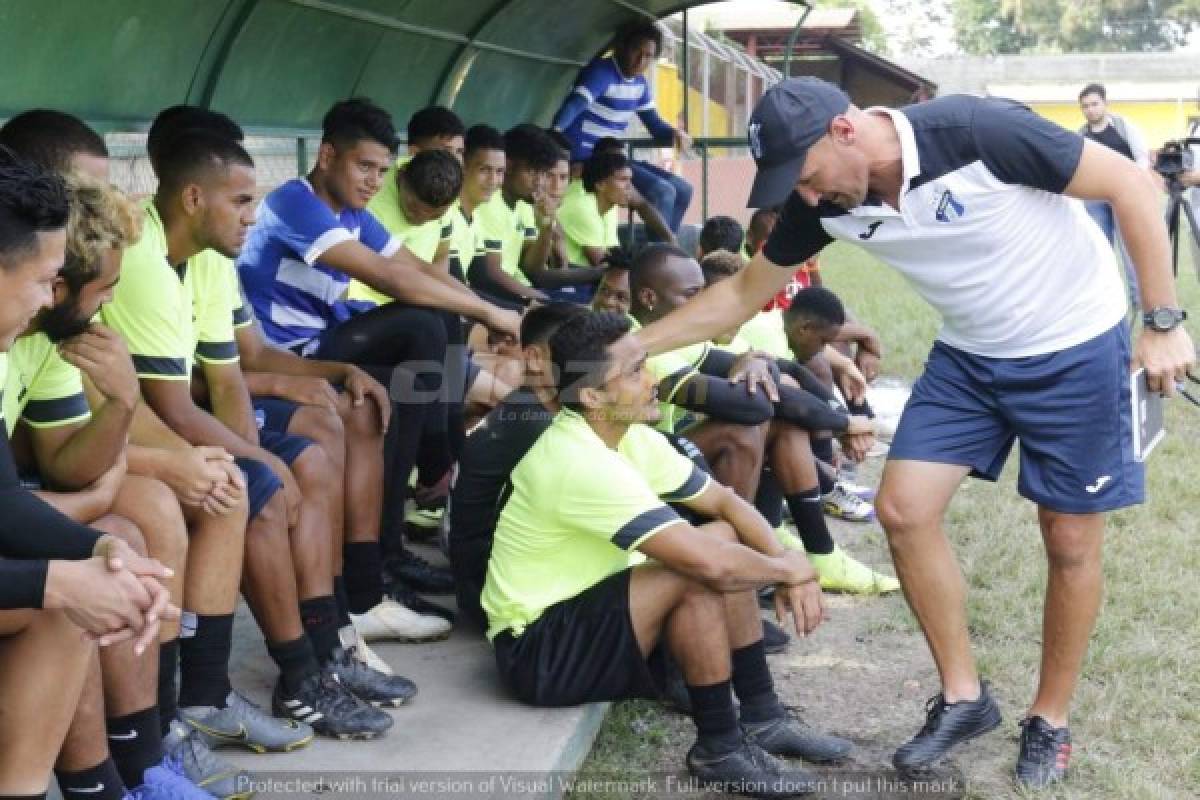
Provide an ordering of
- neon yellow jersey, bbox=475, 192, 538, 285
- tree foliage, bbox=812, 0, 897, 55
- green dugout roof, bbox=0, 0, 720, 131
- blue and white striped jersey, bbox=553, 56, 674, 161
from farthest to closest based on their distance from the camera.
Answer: tree foliage, bbox=812, 0, 897, 55
blue and white striped jersey, bbox=553, 56, 674, 161
neon yellow jersey, bbox=475, 192, 538, 285
green dugout roof, bbox=0, 0, 720, 131

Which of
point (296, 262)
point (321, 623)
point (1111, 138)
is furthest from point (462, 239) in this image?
point (1111, 138)

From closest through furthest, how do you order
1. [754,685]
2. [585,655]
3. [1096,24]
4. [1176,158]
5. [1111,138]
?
[585,655] → [754,685] → [1176,158] → [1111,138] → [1096,24]

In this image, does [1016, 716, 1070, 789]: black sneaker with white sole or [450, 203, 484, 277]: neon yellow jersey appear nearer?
[1016, 716, 1070, 789]: black sneaker with white sole

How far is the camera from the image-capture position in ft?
33.2

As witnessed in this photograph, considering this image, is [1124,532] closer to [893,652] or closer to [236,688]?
[893,652]

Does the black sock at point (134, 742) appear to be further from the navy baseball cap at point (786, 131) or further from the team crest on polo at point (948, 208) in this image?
the team crest on polo at point (948, 208)

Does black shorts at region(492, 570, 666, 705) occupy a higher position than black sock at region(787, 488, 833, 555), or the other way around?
black shorts at region(492, 570, 666, 705)

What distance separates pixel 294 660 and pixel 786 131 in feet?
5.91

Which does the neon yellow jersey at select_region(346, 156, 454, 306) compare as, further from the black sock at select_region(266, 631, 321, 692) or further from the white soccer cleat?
the black sock at select_region(266, 631, 321, 692)

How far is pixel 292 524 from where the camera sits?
13.0ft

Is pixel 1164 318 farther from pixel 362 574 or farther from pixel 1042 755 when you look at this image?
pixel 362 574

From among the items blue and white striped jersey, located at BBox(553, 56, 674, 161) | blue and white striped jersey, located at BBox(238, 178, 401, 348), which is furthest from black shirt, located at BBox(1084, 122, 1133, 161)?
blue and white striped jersey, located at BBox(238, 178, 401, 348)

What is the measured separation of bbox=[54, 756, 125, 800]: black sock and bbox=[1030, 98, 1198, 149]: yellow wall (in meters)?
40.8

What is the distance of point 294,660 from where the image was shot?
3.92 meters
